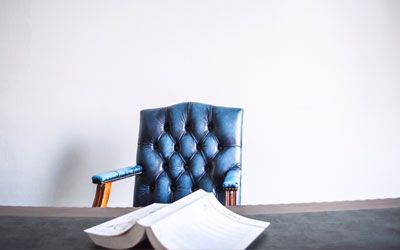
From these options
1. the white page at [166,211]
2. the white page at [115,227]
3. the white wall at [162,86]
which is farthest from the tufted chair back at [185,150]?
the white page at [115,227]

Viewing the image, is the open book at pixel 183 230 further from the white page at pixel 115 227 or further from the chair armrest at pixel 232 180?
the chair armrest at pixel 232 180

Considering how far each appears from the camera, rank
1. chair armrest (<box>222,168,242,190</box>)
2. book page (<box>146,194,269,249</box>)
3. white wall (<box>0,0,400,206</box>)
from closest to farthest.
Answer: book page (<box>146,194,269,249</box>) → chair armrest (<box>222,168,242,190</box>) → white wall (<box>0,0,400,206</box>)

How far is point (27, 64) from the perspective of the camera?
1868mm

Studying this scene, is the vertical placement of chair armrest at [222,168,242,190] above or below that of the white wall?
below

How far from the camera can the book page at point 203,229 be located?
1.61 feet

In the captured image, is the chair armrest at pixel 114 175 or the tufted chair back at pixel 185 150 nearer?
the chair armrest at pixel 114 175

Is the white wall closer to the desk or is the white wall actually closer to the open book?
the desk

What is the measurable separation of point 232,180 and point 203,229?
1.80 feet

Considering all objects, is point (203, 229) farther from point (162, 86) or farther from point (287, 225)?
point (162, 86)

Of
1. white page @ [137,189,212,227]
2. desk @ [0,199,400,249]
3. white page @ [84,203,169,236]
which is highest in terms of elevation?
white page @ [137,189,212,227]

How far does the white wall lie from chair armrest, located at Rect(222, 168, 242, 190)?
635mm

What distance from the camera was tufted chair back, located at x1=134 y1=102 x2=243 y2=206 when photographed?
133 cm

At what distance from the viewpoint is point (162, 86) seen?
1.88 m

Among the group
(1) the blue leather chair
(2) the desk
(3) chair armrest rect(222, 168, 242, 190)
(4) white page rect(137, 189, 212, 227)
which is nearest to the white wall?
(1) the blue leather chair
